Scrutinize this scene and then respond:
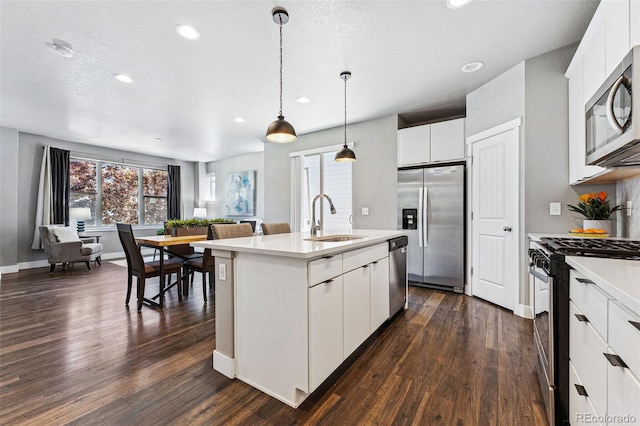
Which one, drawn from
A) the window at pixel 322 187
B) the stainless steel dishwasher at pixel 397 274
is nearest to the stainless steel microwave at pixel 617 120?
the stainless steel dishwasher at pixel 397 274

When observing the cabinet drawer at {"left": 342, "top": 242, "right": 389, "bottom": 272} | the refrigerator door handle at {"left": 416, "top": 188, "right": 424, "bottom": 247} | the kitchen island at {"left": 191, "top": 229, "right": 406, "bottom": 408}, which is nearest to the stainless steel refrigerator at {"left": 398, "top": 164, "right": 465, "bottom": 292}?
the refrigerator door handle at {"left": 416, "top": 188, "right": 424, "bottom": 247}

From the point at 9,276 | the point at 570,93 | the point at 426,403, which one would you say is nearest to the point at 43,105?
the point at 9,276

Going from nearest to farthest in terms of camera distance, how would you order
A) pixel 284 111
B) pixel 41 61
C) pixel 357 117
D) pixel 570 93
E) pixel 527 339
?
pixel 527 339, pixel 570 93, pixel 41 61, pixel 284 111, pixel 357 117

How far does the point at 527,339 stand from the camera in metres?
2.36

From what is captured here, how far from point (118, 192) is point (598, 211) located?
8.92 meters

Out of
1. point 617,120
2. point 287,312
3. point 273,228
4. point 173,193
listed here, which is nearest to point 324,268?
point 287,312

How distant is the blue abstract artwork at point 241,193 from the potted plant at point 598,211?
6.50 m

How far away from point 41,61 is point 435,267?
17.3 feet

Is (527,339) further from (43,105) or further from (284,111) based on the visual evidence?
(43,105)

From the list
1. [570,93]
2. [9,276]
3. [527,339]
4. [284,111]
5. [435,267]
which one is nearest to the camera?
[527,339]

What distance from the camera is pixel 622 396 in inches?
31.7

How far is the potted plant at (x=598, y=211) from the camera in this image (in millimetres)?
2230

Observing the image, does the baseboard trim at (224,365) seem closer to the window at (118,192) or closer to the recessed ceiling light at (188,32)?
the recessed ceiling light at (188,32)

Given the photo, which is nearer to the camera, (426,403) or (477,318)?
(426,403)
